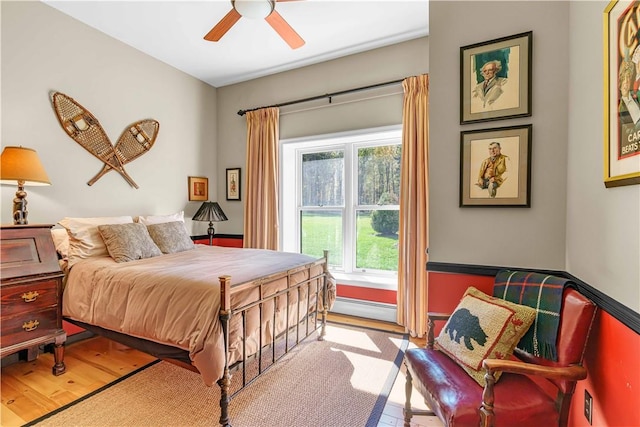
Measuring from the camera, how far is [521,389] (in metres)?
1.30

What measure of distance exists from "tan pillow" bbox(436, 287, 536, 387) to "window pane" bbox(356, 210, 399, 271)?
1.87 metres

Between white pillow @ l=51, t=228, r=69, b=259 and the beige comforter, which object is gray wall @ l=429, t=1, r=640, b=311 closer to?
the beige comforter

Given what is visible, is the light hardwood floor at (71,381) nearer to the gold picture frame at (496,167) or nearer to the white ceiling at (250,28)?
the gold picture frame at (496,167)

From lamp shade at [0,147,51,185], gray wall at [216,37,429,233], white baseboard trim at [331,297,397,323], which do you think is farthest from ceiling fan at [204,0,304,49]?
white baseboard trim at [331,297,397,323]

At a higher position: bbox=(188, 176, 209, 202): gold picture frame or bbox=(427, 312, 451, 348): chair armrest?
bbox=(188, 176, 209, 202): gold picture frame

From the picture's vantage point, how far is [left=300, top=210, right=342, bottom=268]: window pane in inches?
149

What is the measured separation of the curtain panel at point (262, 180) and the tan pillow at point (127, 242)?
1.30m

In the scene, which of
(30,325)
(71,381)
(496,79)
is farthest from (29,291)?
(496,79)

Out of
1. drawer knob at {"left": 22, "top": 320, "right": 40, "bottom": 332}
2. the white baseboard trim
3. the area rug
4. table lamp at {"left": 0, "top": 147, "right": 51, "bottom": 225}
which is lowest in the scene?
the area rug

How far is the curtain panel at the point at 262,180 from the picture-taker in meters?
3.85

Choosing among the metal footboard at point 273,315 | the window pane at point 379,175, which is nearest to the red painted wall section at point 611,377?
the metal footboard at point 273,315

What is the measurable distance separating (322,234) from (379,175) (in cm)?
107

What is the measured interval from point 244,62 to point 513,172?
3.26 metres

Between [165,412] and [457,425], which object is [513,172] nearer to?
[457,425]
